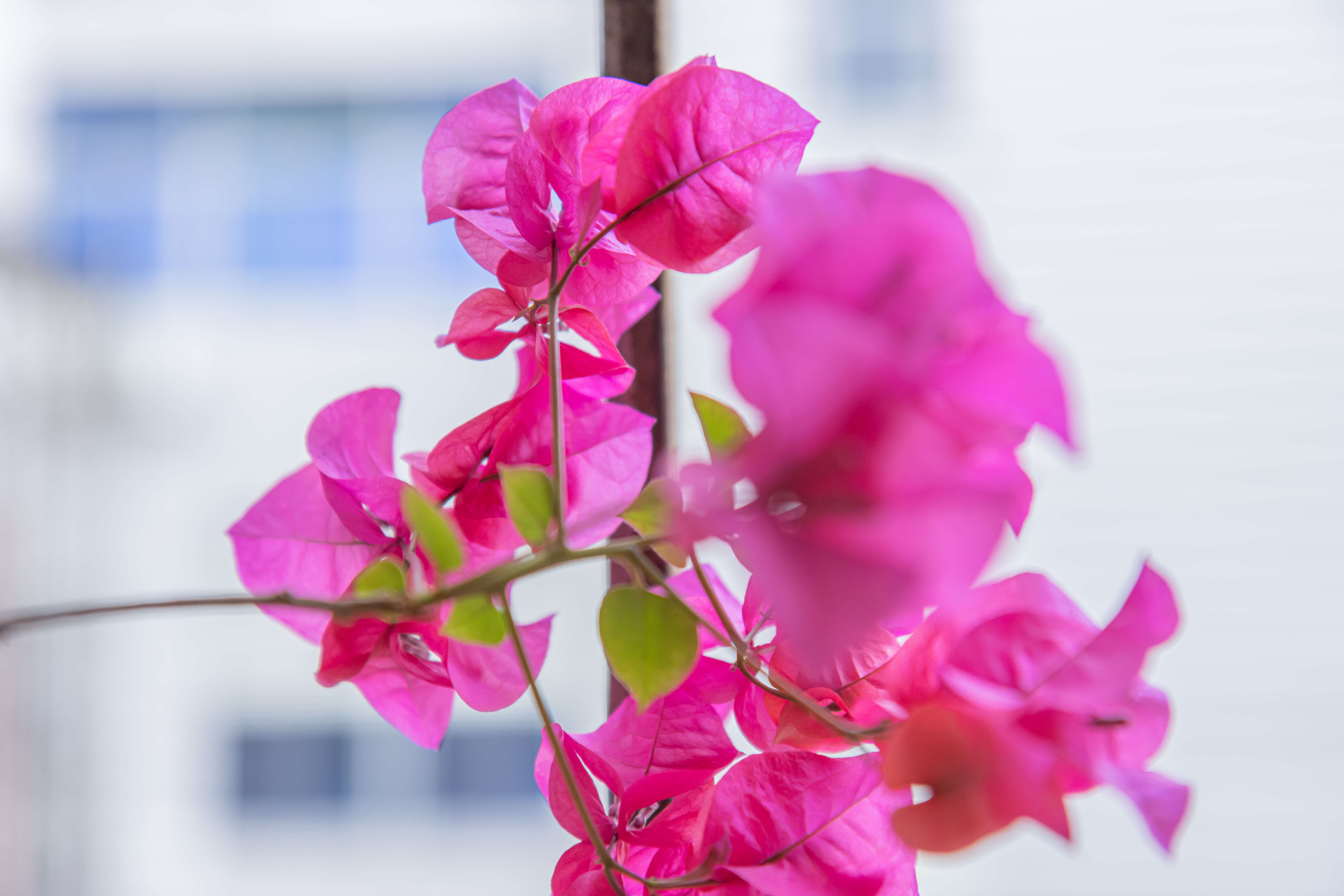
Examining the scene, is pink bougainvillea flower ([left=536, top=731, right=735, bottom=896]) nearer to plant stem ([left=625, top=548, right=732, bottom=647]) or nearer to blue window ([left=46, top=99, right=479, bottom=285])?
plant stem ([left=625, top=548, right=732, bottom=647])

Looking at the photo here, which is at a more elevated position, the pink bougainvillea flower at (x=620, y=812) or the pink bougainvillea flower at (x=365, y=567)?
the pink bougainvillea flower at (x=365, y=567)

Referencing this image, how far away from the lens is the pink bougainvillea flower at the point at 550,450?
0.23 m

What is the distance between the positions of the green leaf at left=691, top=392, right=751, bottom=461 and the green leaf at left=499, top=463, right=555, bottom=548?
0.03 metres

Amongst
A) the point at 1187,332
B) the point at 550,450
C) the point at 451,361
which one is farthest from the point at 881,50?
the point at 550,450

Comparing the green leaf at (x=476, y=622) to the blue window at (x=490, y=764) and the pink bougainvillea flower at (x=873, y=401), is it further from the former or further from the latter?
the blue window at (x=490, y=764)

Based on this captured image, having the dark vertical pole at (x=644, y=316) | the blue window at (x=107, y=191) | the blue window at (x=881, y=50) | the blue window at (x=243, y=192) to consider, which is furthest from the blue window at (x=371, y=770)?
the dark vertical pole at (x=644, y=316)

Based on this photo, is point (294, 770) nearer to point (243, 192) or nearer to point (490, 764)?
point (490, 764)

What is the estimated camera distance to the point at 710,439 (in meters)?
0.18

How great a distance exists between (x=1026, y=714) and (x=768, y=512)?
2.5 inches

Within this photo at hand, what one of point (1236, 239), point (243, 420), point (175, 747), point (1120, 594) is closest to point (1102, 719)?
point (1120, 594)

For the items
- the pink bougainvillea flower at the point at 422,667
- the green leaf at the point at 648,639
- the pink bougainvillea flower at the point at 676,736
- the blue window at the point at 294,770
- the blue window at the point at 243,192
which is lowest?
the blue window at the point at 294,770

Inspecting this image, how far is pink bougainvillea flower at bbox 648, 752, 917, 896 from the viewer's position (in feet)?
0.61

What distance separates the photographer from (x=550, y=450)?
0.77 feet

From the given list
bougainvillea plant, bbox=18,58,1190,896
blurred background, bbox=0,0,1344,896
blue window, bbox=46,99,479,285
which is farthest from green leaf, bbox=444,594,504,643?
blue window, bbox=46,99,479,285
